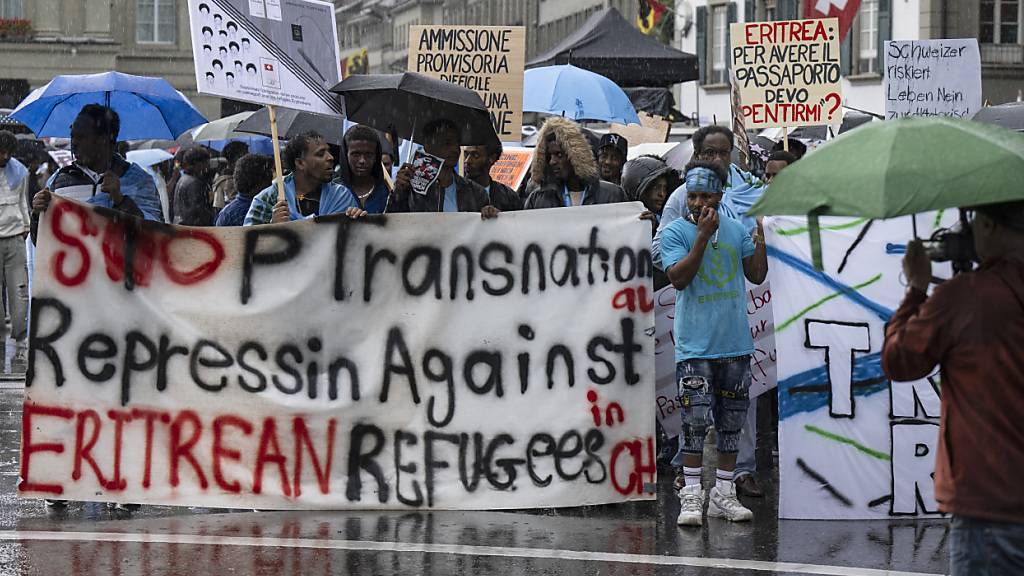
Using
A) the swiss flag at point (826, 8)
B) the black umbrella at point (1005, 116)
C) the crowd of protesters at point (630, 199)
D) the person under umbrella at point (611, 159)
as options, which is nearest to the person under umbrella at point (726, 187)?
the crowd of protesters at point (630, 199)

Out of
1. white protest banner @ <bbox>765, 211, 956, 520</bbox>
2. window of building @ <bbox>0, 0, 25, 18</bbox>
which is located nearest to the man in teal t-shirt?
white protest banner @ <bbox>765, 211, 956, 520</bbox>

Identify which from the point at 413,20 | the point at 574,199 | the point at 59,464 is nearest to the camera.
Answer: the point at 59,464

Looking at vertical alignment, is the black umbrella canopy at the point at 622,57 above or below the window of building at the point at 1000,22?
below

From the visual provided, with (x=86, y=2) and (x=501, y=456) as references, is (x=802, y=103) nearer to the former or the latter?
(x=501, y=456)

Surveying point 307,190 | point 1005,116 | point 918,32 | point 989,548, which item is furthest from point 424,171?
point 918,32

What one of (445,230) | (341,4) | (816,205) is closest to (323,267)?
(445,230)

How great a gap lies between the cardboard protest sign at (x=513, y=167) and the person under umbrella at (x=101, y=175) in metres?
6.99

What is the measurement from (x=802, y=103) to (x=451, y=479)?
5680mm

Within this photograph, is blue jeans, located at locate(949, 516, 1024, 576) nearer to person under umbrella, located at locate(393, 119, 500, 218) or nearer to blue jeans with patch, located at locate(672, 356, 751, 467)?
blue jeans with patch, located at locate(672, 356, 751, 467)

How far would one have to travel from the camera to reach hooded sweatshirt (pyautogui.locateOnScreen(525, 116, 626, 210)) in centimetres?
895

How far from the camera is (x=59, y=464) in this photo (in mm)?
7785

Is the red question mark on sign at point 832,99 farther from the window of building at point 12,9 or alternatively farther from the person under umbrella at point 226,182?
the window of building at point 12,9

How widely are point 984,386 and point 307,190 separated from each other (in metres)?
4.75

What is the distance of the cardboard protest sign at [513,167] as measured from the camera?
1559 cm
